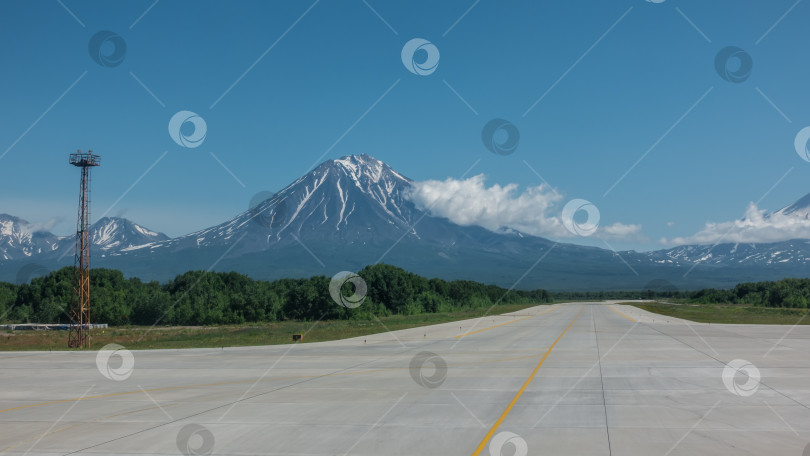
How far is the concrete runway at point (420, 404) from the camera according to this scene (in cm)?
1198

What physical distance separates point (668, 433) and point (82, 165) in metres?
41.1

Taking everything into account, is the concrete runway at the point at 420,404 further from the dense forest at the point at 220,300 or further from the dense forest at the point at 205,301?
the dense forest at the point at 205,301

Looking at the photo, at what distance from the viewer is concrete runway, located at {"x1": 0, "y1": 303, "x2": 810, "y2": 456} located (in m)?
12.0

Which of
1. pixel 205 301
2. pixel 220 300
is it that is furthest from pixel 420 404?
pixel 205 301

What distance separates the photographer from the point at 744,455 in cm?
1079

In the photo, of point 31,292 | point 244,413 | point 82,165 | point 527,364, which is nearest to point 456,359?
point 527,364

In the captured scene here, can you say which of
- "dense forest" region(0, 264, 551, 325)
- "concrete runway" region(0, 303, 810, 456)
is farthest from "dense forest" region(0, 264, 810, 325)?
"concrete runway" region(0, 303, 810, 456)

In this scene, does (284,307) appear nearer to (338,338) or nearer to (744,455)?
(338,338)

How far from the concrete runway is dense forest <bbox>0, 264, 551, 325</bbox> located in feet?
175

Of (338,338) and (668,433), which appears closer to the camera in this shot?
(668,433)

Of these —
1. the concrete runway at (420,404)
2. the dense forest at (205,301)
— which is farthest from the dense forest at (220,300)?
the concrete runway at (420,404)

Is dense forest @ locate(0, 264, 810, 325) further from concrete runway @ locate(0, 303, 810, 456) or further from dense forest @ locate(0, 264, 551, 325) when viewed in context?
concrete runway @ locate(0, 303, 810, 456)

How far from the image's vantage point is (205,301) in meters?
97.0

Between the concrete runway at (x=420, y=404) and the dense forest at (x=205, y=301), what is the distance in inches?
2104
